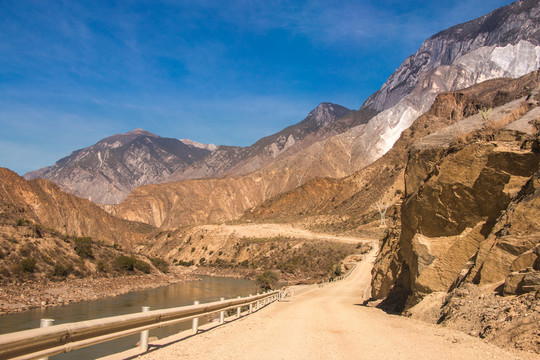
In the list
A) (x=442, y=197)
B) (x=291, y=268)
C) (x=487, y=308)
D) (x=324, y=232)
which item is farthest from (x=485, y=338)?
(x=324, y=232)

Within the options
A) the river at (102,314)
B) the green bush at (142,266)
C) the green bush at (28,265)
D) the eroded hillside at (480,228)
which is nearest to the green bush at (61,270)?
the green bush at (28,265)

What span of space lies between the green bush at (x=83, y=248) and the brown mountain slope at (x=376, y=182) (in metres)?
54.6

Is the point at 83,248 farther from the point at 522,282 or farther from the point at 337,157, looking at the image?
the point at 337,157

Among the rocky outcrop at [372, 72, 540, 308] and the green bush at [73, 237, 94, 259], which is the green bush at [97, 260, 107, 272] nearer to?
the green bush at [73, 237, 94, 259]

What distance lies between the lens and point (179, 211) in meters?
170

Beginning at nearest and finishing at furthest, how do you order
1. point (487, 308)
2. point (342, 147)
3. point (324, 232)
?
point (487, 308) → point (324, 232) → point (342, 147)

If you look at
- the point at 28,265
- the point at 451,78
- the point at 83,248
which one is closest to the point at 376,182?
the point at 83,248

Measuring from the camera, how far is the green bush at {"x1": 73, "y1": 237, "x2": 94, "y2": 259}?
125 ft

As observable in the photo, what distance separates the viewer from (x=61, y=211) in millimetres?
98188

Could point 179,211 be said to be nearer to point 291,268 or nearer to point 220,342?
point 291,268

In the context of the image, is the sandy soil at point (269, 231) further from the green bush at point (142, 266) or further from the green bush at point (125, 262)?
the green bush at point (125, 262)

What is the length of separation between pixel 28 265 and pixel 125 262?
560 inches

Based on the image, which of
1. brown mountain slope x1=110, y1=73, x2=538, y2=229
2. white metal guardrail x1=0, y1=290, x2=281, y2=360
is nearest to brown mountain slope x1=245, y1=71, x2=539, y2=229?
brown mountain slope x1=110, y1=73, x2=538, y2=229

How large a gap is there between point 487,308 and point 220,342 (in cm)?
495
